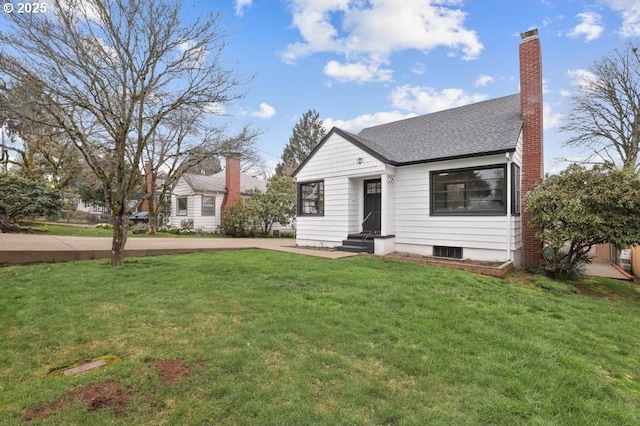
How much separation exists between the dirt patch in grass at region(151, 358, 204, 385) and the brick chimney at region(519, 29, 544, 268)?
372 inches

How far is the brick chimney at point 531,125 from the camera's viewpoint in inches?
361

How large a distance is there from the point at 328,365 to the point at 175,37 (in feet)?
24.2

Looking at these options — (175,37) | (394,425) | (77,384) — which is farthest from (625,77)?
(77,384)

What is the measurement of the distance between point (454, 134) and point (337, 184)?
4.26 m

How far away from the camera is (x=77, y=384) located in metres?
2.62

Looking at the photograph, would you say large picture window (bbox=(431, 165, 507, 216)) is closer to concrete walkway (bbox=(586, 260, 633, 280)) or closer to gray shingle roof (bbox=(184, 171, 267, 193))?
concrete walkway (bbox=(586, 260, 633, 280))

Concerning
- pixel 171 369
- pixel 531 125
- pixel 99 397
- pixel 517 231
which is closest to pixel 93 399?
pixel 99 397

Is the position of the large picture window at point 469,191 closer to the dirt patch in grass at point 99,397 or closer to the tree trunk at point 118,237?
the tree trunk at point 118,237

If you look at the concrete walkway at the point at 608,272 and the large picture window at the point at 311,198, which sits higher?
the large picture window at the point at 311,198

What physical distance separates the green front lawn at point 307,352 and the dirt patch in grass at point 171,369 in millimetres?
18

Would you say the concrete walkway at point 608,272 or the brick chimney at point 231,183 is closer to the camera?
the concrete walkway at point 608,272

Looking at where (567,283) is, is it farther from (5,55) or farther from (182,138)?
(182,138)

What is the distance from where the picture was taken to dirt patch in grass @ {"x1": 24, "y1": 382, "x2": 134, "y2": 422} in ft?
7.47

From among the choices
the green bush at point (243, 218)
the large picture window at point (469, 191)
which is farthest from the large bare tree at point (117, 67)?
the green bush at point (243, 218)
